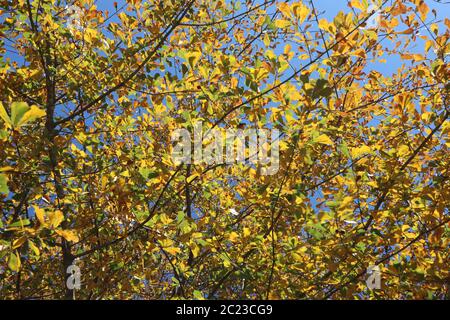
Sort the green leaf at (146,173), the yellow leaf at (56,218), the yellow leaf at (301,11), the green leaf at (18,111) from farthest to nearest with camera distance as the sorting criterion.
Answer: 1. the green leaf at (146,173)
2. the yellow leaf at (301,11)
3. the yellow leaf at (56,218)
4. the green leaf at (18,111)

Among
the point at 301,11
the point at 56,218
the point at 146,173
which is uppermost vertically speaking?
the point at 301,11

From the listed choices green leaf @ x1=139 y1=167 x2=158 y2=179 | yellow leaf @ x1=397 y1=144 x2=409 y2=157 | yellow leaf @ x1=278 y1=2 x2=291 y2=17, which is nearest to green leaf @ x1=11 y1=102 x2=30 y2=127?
green leaf @ x1=139 y1=167 x2=158 y2=179

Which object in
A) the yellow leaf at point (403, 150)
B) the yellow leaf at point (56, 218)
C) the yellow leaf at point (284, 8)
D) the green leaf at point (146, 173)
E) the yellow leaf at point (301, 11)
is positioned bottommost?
the yellow leaf at point (56, 218)

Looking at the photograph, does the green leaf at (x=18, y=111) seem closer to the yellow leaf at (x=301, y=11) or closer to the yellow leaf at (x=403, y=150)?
the yellow leaf at (x=301, y=11)

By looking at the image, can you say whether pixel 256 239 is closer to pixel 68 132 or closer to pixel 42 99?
pixel 68 132

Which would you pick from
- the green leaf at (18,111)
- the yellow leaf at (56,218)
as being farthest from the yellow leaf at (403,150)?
the green leaf at (18,111)

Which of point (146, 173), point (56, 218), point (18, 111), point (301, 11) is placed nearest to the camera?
point (18, 111)

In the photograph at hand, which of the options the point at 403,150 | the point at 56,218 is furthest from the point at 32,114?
the point at 403,150

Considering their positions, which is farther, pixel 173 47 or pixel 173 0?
pixel 173 47

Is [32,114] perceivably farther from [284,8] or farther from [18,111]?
[284,8]

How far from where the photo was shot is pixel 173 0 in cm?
267

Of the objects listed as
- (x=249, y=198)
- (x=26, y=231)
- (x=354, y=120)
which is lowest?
(x=26, y=231)
